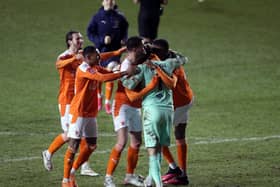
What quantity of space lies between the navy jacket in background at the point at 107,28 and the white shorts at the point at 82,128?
20.8 ft

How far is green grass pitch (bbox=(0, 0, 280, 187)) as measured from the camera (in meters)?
14.3

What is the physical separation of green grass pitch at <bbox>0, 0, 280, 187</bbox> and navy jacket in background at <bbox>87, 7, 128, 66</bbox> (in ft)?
4.79

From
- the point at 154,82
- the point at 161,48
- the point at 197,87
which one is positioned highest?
the point at 161,48

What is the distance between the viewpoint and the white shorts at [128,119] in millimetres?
13078

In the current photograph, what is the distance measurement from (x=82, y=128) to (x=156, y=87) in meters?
1.25

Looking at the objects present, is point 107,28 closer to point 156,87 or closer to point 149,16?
point 149,16

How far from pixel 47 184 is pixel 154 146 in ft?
5.92

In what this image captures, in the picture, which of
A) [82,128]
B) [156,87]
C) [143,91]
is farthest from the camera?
[82,128]

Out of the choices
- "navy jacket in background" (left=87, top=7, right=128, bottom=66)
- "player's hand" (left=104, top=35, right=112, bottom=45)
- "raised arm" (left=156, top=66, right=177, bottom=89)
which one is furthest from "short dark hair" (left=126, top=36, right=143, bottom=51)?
"navy jacket in background" (left=87, top=7, right=128, bottom=66)

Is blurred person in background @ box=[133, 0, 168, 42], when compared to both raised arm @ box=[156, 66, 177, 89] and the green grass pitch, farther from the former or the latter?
raised arm @ box=[156, 66, 177, 89]

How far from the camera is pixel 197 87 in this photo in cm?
2123

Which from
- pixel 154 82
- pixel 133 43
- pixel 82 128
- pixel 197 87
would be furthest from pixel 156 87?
pixel 197 87

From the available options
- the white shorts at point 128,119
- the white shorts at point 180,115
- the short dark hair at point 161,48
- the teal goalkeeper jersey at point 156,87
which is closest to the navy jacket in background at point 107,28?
the white shorts at point 180,115

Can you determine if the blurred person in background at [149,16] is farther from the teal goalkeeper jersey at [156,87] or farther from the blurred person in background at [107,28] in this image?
the teal goalkeeper jersey at [156,87]
